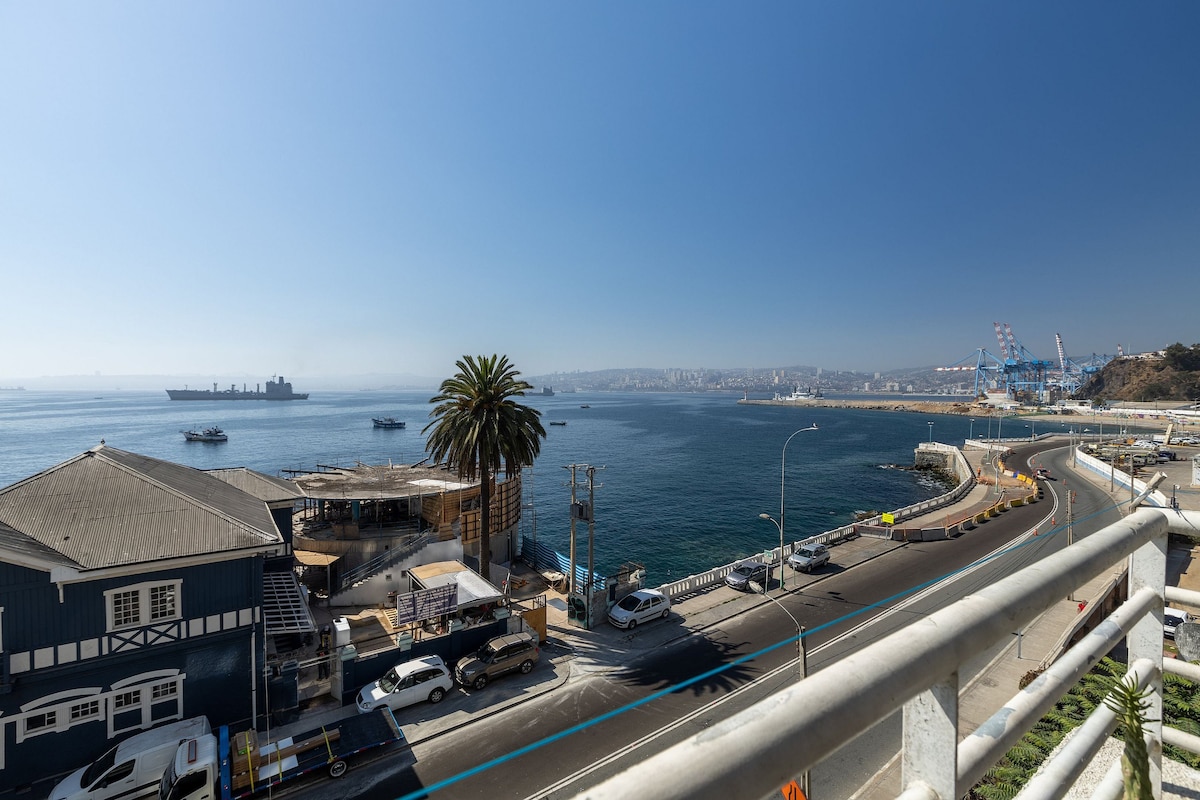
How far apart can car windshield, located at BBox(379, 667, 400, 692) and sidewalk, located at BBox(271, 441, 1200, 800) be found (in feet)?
3.04

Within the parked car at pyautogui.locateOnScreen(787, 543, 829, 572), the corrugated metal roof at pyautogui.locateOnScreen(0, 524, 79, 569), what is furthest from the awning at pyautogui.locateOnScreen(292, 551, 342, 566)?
the parked car at pyautogui.locateOnScreen(787, 543, 829, 572)

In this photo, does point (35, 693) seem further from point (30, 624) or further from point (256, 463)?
point (256, 463)

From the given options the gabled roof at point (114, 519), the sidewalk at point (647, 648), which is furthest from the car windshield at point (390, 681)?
the gabled roof at point (114, 519)

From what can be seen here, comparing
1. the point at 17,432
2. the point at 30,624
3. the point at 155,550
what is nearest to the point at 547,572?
the point at 155,550

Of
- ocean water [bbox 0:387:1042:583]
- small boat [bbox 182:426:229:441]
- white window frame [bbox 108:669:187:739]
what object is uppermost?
white window frame [bbox 108:669:187:739]

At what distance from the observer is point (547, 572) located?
33562 mm

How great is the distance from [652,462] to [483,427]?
236 ft

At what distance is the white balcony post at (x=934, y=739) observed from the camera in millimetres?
1676

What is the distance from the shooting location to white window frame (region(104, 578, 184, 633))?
658 inches

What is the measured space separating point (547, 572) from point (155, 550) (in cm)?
2014

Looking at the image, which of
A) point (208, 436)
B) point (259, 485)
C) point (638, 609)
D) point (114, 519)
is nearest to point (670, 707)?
point (638, 609)

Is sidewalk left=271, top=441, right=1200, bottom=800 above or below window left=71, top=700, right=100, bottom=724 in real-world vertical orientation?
below

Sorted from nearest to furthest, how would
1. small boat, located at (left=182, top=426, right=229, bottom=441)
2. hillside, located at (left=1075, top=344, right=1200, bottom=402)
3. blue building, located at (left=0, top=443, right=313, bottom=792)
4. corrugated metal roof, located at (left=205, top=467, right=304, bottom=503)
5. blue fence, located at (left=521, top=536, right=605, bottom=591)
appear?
1. blue building, located at (left=0, top=443, right=313, bottom=792)
2. corrugated metal roof, located at (left=205, top=467, right=304, bottom=503)
3. blue fence, located at (left=521, top=536, right=605, bottom=591)
4. small boat, located at (left=182, top=426, right=229, bottom=441)
5. hillside, located at (left=1075, top=344, right=1200, bottom=402)

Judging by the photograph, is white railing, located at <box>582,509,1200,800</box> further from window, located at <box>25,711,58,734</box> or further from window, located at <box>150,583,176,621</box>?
window, located at <box>25,711,58,734</box>
